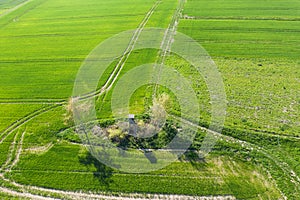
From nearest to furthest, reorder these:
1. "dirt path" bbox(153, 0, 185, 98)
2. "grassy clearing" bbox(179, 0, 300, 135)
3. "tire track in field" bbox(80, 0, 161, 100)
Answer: "grassy clearing" bbox(179, 0, 300, 135) → "tire track in field" bbox(80, 0, 161, 100) → "dirt path" bbox(153, 0, 185, 98)

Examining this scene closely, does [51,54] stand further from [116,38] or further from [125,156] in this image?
[125,156]

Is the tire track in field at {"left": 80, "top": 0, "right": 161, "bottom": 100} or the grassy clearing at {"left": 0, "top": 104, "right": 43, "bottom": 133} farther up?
the tire track in field at {"left": 80, "top": 0, "right": 161, "bottom": 100}

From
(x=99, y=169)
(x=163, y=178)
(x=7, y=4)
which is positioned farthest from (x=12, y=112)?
(x=7, y=4)

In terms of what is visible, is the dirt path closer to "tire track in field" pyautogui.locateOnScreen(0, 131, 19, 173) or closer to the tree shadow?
the tree shadow

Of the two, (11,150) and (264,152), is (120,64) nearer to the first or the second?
(11,150)

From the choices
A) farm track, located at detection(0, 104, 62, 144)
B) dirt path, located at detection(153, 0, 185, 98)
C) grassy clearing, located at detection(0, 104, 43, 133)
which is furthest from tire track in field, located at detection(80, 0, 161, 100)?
grassy clearing, located at detection(0, 104, 43, 133)

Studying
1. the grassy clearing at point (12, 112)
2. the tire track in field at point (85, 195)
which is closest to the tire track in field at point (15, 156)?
the tire track in field at point (85, 195)

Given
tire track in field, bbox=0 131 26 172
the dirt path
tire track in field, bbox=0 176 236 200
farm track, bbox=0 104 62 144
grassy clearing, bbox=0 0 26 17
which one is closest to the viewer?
tire track in field, bbox=0 176 236 200

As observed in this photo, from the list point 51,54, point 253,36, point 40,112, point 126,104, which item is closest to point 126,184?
point 126,104
